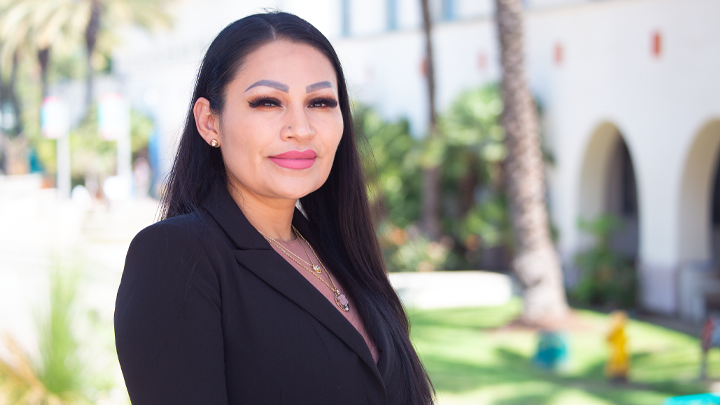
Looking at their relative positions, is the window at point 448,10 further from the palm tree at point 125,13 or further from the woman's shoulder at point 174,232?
the woman's shoulder at point 174,232

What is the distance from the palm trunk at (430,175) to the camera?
1542cm

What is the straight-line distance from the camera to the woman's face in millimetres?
1760

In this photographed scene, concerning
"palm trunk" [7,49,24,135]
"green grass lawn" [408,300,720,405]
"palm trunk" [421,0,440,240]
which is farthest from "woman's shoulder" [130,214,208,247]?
"palm trunk" [7,49,24,135]

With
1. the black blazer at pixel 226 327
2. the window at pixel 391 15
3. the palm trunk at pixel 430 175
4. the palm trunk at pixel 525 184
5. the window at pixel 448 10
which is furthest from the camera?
the window at pixel 391 15

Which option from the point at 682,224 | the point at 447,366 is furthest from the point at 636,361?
the point at 682,224

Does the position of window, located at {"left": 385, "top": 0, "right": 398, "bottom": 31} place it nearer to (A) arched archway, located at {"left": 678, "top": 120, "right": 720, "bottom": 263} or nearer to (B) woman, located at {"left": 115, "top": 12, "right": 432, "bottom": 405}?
(A) arched archway, located at {"left": 678, "top": 120, "right": 720, "bottom": 263}

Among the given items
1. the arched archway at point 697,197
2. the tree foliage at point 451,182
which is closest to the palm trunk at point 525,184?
the arched archway at point 697,197

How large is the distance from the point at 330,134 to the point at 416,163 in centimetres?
1436

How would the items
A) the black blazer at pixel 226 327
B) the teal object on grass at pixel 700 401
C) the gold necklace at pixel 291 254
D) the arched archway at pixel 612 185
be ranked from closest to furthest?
the black blazer at pixel 226 327 → the gold necklace at pixel 291 254 → the teal object on grass at pixel 700 401 → the arched archway at pixel 612 185

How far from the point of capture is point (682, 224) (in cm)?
1193

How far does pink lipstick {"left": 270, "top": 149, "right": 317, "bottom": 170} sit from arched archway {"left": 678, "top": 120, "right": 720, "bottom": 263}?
1069 cm

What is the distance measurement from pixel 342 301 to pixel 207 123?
1.82 feet

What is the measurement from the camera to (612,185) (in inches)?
614

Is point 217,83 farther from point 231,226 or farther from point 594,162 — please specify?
point 594,162
